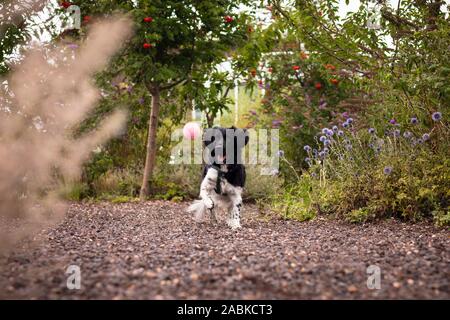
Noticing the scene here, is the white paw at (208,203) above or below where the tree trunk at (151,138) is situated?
below

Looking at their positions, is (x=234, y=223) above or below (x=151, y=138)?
below

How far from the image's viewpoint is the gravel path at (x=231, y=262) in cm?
241

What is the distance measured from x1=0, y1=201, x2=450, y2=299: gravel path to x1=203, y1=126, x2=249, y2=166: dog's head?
81 centimetres

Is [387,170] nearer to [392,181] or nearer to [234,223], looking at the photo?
[392,181]

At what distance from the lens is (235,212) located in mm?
5305

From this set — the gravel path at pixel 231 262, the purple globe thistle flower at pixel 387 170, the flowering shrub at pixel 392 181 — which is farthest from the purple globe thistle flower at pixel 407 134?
the gravel path at pixel 231 262

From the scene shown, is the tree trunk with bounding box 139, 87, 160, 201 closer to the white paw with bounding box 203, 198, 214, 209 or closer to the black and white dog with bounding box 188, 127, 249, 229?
the black and white dog with bounding box 188, 127, 249, 229

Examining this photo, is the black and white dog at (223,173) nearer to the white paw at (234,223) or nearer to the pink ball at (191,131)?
the white paw at (234,223)

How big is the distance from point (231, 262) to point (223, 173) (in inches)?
96.7

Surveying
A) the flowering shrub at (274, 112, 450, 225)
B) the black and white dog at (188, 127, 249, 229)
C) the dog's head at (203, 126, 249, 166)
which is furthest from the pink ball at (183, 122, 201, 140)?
the flowering shrub at (274, 112, 450, 225)

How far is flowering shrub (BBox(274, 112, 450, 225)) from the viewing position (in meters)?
4.72

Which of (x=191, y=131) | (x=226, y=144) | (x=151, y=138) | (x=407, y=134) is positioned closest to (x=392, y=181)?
(x=407, y=134)

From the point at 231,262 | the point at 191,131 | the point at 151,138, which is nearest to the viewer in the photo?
the point at 231,262

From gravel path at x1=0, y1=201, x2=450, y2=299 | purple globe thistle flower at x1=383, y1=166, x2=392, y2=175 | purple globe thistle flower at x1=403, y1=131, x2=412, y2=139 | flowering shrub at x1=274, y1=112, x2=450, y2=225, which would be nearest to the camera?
gravel path at x1=0, y1=201, x2=450, y2=299
